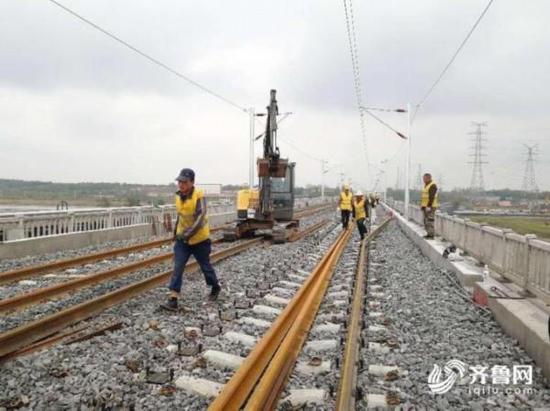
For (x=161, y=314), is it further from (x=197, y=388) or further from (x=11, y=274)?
(x=11, y=274)

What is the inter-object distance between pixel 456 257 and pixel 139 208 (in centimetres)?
1169

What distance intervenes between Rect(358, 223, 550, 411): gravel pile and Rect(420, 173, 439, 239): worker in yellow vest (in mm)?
5309

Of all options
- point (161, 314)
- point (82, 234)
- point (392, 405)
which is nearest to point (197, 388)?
point (392, 405)

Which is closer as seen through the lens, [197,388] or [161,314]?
[197,388]

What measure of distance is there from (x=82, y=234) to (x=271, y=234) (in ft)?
20.2

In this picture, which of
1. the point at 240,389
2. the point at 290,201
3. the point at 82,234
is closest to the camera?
the point at 240,389

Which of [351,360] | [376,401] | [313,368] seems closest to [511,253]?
[351,360]

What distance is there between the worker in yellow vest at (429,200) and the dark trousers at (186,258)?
30.3ft

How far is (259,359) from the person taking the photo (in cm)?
523

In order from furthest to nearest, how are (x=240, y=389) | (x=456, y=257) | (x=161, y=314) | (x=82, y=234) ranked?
(x=82, y=234) < (x=456, y=257) < (x=161, y=314) < (x=240, y=389)

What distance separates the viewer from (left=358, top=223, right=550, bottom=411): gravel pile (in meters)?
4.63

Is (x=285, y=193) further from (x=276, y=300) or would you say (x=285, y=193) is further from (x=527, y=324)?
(x=527, y=324)

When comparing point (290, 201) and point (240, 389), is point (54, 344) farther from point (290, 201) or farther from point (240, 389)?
point (290, 201)

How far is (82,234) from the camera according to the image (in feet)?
51.1
